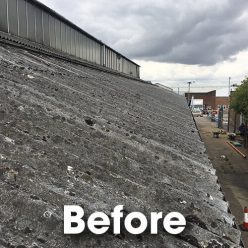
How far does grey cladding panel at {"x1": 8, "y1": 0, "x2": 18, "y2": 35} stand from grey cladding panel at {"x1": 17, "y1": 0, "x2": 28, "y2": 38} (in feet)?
1.21

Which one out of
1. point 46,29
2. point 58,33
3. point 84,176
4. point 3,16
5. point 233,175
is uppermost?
point 58,33

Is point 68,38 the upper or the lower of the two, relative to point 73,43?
upper

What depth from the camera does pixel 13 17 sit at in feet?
43.7

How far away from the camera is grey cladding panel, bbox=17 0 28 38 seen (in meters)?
14.0

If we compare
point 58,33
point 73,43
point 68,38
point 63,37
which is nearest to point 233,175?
point 73,43

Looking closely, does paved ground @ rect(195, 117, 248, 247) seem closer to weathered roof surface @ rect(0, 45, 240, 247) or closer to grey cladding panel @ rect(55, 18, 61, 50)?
weathered roof surface @ rect(0, 45, 240, 247)

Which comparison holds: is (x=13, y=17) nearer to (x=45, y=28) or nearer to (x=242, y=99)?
(x=45, y=28)

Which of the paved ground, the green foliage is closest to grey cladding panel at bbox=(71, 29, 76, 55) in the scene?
the paved ground

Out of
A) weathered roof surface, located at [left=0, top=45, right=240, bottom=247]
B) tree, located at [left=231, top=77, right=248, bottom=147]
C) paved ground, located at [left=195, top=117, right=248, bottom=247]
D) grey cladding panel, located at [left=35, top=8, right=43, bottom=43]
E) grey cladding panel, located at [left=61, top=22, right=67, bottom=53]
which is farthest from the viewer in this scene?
tree, located at [left=231, top=77, right=248, bottom=147]

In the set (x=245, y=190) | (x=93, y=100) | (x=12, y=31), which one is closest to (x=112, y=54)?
(x=245, y=190)

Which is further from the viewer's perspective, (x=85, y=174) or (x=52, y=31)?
(x=52, y=31)

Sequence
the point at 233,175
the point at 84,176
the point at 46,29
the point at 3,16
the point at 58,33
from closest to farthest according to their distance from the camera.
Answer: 1. the point at 84,176
2. the point at 3,16
3. the point at 46,29
4. the point at 58,33
5. the point at 233,175

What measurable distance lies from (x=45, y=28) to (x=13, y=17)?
13.1 feet

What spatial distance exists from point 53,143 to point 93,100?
235 centimetres
